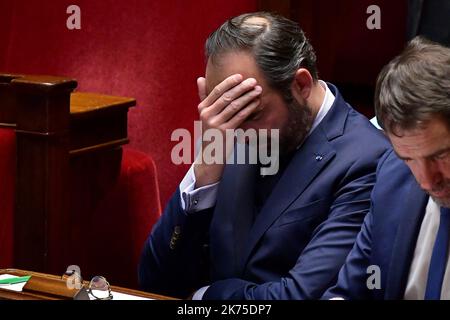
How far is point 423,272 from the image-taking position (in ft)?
4.31

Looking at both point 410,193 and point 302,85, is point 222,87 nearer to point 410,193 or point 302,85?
point 302,85

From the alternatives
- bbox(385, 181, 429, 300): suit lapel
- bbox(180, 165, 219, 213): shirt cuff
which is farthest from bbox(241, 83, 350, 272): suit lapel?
bbox(385, 181, 429, 300): suit lapel

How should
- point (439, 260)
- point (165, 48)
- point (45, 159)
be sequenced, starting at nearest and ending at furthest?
point (439, 260)
point (45, 159)
point (165, 48)

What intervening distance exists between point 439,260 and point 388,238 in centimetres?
9

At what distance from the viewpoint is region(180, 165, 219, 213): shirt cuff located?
162cm

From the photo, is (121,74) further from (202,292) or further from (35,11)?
(202,292)

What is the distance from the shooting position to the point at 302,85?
5.23ft

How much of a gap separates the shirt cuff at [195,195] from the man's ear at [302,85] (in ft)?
0.71

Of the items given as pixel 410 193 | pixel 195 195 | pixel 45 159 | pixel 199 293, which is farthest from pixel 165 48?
pixel 410 193

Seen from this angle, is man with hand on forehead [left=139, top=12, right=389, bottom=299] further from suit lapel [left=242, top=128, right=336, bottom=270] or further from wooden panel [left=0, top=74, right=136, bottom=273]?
wooden panel [left=0, top=74, right=136, bottom=273]

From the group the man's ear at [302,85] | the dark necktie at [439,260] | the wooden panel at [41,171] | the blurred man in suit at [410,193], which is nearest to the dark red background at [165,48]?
the wooden panel at [41,171]

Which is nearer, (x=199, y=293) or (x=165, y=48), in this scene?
(x=199, y=293)

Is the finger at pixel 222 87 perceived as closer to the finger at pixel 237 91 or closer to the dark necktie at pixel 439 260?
the finger at pixel 237 91

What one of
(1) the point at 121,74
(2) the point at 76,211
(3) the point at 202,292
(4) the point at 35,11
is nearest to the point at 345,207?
(3) the point at 202,292
